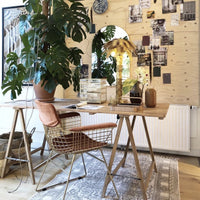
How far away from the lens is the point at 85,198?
2.02 m

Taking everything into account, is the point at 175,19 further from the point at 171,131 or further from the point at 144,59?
the point at 171,131

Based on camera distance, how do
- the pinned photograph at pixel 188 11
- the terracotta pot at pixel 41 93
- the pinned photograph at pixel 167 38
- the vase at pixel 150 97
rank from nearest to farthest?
1. the vase at pixel 150 97
2. the terracotta pot at pixel 41 93
3. the pinned photograph at pixel 188 11
4. the pinned photograph at pixel 167 38

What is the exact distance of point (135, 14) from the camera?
320 cm

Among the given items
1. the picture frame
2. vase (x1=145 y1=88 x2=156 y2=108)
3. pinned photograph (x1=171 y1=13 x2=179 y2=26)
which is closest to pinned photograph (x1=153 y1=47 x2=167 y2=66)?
pinned photograph (x1=171 y1=13 x2=179 y2=26)

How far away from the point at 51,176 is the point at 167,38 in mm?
2296

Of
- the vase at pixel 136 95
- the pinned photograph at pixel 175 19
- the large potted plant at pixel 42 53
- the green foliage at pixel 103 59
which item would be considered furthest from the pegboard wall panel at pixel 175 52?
the vase at pixel 136 95

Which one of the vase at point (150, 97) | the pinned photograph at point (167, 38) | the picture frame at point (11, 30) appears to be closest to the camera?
the vase at point (150, 97)

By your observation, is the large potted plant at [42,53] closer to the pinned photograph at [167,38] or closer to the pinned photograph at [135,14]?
the pinned photograph at [135,14]

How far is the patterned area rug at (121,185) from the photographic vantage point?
206cm

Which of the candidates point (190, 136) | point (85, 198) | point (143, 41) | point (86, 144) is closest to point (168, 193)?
point (85, 198)

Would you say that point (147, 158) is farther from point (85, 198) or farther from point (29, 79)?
point (29, 79)

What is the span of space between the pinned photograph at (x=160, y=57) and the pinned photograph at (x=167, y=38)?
8 centimetres

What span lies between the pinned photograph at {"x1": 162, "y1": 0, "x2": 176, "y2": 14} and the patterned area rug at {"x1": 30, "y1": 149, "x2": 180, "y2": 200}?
6.58ft

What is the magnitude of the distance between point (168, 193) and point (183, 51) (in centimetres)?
184
